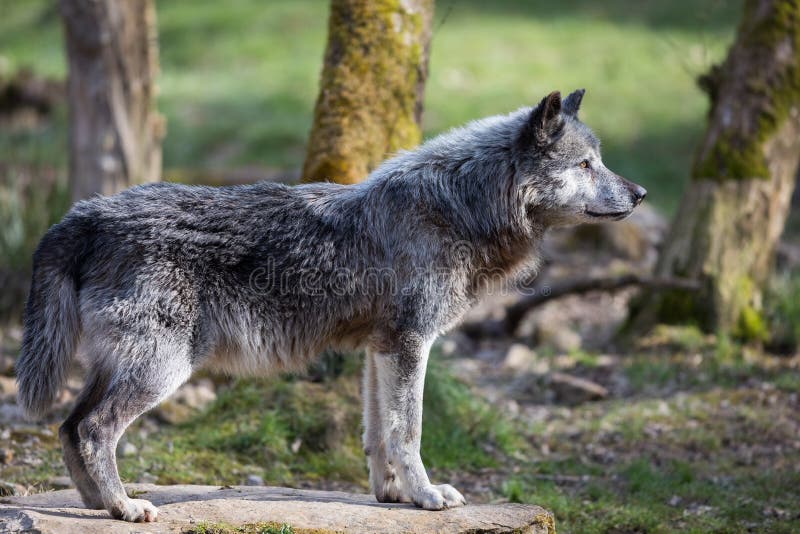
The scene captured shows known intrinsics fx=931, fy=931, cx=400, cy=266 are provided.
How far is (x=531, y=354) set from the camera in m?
10.6

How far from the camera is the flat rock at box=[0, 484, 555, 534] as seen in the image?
4.73 meters

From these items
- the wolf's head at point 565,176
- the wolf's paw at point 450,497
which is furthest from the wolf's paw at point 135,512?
the wolf's head at point 565,176

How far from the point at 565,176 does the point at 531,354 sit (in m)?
5.03

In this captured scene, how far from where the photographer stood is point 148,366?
4992 millimetres

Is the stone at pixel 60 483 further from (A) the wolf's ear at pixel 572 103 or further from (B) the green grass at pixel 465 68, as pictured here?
(B) the green grass at pixel 465 68

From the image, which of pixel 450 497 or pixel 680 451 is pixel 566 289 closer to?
pixel 680 451

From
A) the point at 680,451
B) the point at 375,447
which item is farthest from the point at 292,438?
the point at 680,451

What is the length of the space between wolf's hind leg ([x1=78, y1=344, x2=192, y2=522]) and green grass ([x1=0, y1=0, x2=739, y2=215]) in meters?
10.7

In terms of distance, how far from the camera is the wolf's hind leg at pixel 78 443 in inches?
199

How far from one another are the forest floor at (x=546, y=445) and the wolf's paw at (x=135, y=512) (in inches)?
54.8

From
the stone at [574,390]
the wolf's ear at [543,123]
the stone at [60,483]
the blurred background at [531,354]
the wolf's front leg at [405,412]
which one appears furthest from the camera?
the stone at [574,390]

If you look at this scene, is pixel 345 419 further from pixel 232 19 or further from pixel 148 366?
pixel 232 19

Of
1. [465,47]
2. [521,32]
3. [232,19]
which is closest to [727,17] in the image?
[521,32]

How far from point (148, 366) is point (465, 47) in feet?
57.7
